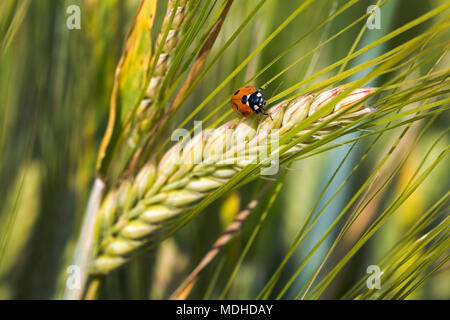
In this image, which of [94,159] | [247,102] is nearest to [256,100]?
[247,102]

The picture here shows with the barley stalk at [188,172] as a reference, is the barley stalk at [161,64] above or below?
above

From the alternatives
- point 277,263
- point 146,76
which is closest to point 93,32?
point 146,76

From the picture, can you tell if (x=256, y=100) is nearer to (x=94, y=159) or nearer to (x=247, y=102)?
(x=247, y=102)

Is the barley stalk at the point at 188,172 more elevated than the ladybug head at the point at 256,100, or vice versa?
the ladybug head at the point at 256,100

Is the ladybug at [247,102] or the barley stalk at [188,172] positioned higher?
the ladybug at [247,102]
